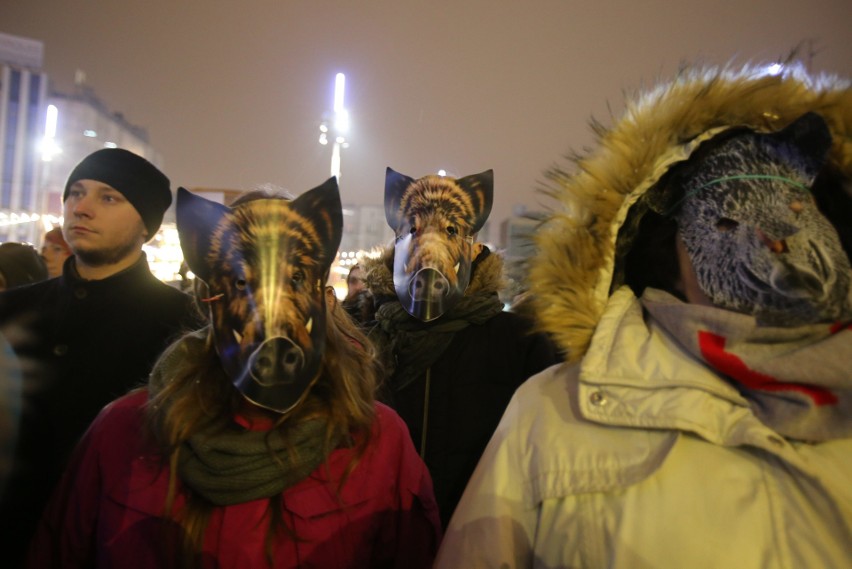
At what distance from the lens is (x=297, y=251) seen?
169cm

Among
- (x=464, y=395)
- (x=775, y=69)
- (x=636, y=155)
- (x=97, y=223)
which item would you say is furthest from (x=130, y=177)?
(x=775, y=69)

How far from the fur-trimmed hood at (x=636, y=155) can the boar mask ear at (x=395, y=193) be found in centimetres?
141

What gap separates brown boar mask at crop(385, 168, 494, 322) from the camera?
2.60 meters

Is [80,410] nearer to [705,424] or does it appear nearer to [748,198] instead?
[705,424]

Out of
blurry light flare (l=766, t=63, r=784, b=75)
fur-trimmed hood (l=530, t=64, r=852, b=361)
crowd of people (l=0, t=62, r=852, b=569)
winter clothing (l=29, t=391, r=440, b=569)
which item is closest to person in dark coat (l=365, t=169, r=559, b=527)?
crowd of people (l=0, t=62, r=852, b=569)

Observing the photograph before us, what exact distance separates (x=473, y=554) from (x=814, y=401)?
38.5 inches

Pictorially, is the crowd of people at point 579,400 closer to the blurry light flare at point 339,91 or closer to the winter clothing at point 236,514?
the winter clothing at point 236,514

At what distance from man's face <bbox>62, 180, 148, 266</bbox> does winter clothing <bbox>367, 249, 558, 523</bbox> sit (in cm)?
142

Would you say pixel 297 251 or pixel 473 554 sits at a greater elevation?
pixel 297 251

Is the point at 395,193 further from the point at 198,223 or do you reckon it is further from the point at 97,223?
the point at 97,223

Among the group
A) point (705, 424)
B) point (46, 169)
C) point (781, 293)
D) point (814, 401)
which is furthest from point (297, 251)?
point (46, 169)

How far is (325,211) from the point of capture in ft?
5.82

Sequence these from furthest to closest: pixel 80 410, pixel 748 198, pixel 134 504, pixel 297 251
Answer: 1. pixel 80 410
2. pixel 297 251
3. pixel 134 504
4. pixel 748 198

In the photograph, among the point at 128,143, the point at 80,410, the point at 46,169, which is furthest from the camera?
the point at 128,143
